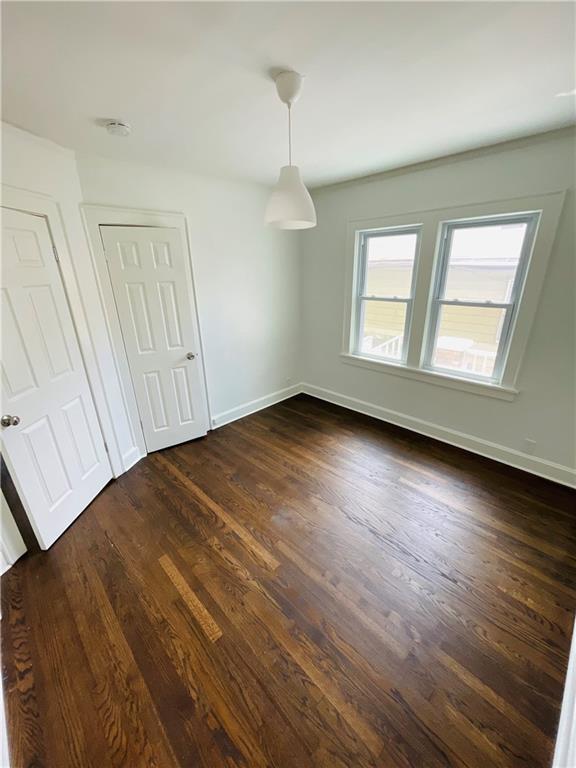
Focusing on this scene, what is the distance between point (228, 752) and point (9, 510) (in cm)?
175

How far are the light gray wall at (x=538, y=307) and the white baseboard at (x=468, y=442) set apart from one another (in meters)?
0.04

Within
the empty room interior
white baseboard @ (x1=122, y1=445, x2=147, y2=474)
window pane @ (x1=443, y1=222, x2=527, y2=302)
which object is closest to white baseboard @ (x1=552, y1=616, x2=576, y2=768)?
the empty room interior

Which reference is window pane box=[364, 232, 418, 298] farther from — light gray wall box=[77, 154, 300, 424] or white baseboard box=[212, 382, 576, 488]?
white baseboard box=[212, 382, 576, 488]

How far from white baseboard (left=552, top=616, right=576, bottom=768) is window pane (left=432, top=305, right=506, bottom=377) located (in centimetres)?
210

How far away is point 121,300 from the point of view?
2535mm

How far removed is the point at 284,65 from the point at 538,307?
2.32m

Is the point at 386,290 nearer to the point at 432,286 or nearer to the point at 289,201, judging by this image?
the point at 432,286

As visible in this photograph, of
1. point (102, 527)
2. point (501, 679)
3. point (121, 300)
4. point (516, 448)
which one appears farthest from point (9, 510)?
point (516, 448)

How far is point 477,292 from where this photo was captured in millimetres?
2656

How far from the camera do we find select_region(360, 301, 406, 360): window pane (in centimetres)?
324

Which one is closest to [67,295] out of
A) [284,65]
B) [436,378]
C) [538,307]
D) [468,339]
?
[284,65]

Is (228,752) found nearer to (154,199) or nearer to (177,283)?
(177,283)

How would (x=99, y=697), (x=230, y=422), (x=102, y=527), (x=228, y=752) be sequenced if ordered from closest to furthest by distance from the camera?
1. (x=228, y=752)
2. (x=99, y=697)
3. (x=102, y=527)
4. (x=230, y=422)

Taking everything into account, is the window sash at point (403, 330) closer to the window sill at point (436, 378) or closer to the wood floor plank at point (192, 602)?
the window sill at point (436, 378)
